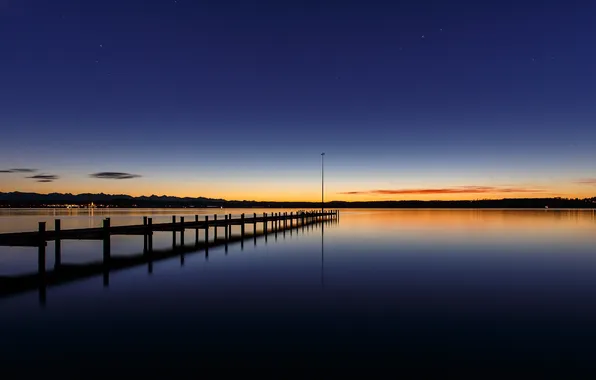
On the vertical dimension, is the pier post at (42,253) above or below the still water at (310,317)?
above

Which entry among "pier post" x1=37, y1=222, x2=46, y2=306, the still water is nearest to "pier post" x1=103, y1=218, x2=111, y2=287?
the still water

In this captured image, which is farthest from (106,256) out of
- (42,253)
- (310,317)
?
(310,317)

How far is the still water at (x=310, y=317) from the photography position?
9.25 metres

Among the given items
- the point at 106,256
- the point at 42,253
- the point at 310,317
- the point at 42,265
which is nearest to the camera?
the point at 310,317

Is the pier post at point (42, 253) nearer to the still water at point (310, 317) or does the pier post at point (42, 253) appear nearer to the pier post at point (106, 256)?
the still water at point (310, 317)

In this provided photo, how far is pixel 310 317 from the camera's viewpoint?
12641 mm

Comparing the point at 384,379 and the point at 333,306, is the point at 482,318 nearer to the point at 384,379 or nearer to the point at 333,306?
the point at 333,306

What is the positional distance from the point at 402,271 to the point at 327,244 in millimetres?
14391

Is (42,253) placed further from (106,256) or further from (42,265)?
(106,256)

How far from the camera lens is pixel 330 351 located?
31.2 ft

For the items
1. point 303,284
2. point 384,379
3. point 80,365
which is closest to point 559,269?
point 303,284

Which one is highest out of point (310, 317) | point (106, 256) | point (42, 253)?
point (42, 253)

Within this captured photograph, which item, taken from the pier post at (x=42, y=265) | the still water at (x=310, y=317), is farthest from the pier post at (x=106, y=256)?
the pier post at (x=42, y=265)

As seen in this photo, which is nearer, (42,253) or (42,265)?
(42,265)
